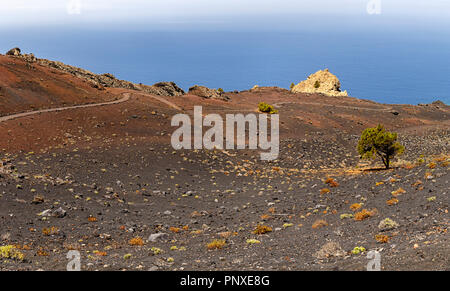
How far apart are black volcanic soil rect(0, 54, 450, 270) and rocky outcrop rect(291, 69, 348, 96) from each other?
6113 cm

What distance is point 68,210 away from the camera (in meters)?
24.0

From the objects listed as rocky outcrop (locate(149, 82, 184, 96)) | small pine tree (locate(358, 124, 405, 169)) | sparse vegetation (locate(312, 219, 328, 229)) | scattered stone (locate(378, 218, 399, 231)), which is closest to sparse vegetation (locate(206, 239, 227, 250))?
sparse vegetation (locate(312, 219, 328, 229))

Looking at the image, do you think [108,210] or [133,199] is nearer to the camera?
[108,210]

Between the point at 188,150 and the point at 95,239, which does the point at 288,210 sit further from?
the point at 188,150

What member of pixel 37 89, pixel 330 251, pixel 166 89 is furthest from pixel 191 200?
pixel 166 89

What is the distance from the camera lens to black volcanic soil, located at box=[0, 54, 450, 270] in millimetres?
15961

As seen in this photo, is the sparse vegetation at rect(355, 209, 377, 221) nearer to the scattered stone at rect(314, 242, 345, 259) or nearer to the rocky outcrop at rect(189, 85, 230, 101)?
the scattered stone at rect(314, 242, 345, 259)

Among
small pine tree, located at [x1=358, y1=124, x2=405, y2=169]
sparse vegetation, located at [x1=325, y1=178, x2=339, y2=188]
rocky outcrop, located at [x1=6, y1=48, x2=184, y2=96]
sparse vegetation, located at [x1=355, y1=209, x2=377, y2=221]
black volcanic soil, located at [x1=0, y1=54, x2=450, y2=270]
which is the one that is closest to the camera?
black volcanic soil, located at [x1=0, y1=54, x2=450, y2=270]

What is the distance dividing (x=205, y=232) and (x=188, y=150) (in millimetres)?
19556

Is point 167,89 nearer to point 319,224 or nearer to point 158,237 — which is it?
point 158,237

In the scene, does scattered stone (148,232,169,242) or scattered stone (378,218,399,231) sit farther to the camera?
scattered stone (148,232,169,242)

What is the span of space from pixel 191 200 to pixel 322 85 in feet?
310

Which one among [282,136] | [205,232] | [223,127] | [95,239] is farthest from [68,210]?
[282,136]

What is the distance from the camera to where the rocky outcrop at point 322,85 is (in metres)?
111
